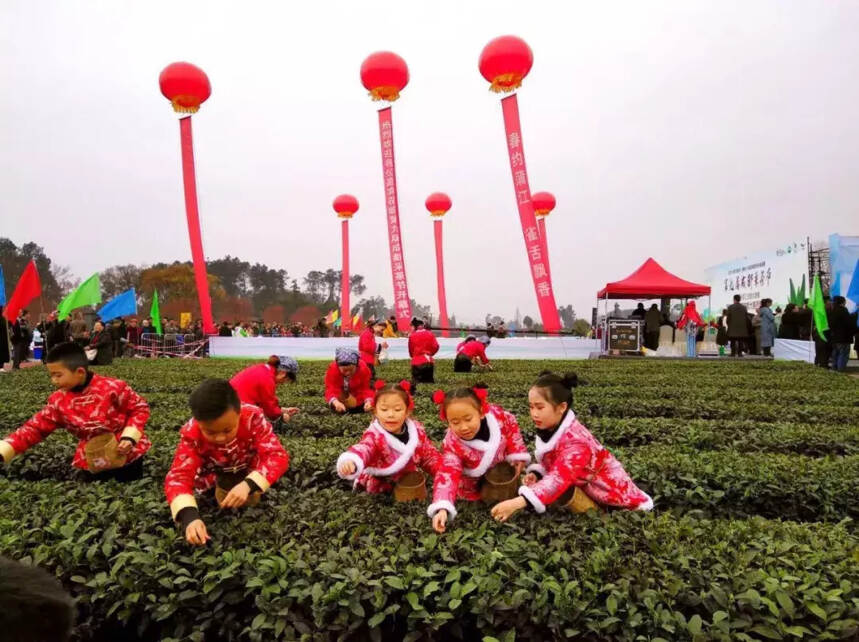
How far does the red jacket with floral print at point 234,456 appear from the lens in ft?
11.2

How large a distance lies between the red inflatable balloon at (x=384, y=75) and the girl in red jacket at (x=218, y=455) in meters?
19.4

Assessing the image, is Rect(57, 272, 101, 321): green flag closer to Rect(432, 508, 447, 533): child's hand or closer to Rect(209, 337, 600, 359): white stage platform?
Rect(209, 337, 600, 359): white stage platform

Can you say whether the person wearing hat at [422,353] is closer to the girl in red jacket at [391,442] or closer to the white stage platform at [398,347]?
the girl in red jacket at [391,442]

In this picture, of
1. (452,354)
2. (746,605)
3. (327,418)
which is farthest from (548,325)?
(746,605)

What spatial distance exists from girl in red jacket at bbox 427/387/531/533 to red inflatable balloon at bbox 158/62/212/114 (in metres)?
19.8

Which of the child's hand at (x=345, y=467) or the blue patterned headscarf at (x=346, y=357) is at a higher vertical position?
the blue patterned headscarf at (x=346, y=357)

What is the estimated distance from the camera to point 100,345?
15352mm

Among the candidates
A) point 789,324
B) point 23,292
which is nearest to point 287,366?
point 23,292

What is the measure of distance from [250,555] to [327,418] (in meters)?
4.45

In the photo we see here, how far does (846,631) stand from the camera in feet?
7.68

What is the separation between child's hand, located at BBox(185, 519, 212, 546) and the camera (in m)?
3.02

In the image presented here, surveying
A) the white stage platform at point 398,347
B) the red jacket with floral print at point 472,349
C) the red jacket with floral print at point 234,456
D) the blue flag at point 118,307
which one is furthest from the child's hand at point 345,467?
the blue flag at point 118,307

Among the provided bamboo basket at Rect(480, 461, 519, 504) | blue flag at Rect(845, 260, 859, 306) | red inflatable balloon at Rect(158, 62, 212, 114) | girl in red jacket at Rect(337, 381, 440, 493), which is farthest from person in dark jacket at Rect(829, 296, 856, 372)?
red inflatable balloon at Rect(158, 62, 212, 114)

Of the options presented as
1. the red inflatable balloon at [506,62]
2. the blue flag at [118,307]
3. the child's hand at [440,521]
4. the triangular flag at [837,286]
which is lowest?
the child's hand at [440,521]
